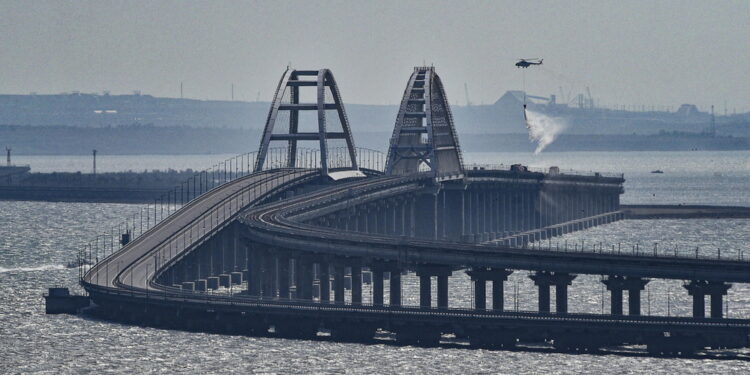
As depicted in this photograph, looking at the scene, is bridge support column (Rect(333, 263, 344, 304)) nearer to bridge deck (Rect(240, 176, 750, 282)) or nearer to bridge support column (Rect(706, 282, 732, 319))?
bridge deck (Rect(240, 176, 750, 282))

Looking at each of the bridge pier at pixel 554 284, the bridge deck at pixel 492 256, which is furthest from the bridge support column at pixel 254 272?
the bridge pier at pixel 554 284

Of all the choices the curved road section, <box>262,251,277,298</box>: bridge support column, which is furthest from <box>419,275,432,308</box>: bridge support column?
<box>262,251,277,298</box>: bridge support column

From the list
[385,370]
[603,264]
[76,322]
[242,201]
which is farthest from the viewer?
[242,201]

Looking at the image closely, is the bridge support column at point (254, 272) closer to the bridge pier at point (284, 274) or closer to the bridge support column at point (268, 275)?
the bridge support column at point (268, 275)

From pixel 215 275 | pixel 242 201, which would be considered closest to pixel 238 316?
pixel 215 275

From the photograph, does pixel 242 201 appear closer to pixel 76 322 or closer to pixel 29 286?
pixel 29 286

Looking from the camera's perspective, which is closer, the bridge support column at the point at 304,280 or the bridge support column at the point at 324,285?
the bridge support column at the point at 304,280
